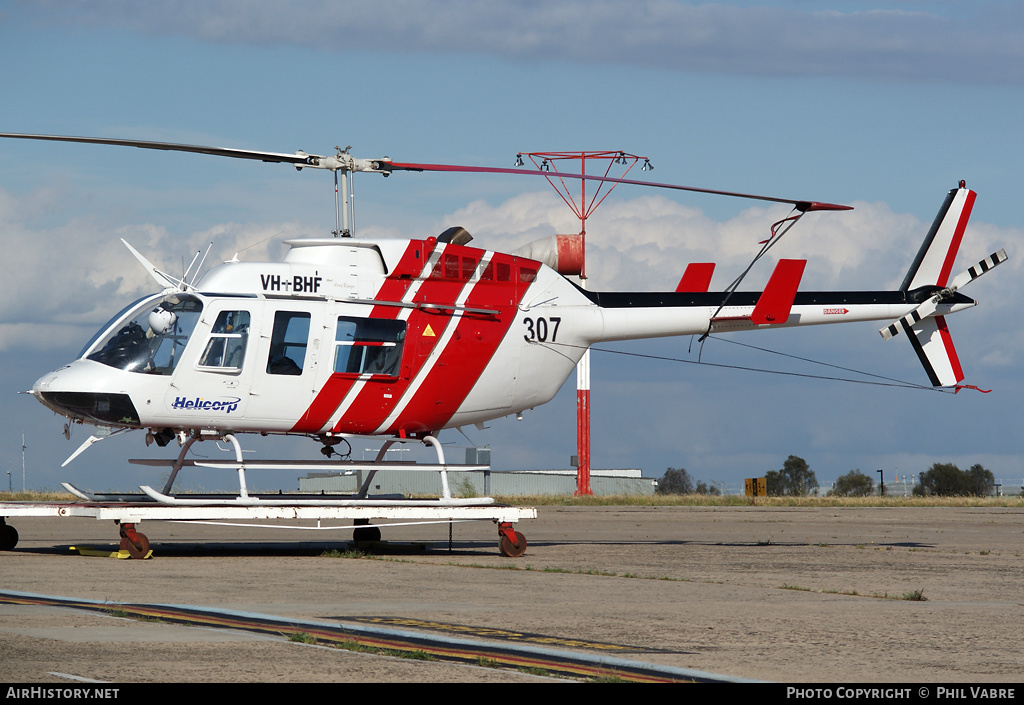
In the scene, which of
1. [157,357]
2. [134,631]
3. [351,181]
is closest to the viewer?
[134,631]

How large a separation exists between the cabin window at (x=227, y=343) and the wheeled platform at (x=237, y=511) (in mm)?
1933

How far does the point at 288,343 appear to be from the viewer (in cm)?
1630

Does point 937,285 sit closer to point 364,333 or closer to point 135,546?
point 364,333

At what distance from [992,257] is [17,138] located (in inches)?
648

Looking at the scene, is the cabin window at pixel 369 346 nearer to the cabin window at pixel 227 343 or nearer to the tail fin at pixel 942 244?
the cabin window at pixel 227 343

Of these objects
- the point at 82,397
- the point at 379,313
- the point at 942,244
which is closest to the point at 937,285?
the point at 942,244

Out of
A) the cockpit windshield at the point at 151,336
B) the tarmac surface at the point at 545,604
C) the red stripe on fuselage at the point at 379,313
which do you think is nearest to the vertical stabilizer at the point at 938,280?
the tarmac surface at the point at 545,604

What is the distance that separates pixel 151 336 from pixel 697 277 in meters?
9.50

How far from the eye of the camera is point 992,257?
20391 millimetres

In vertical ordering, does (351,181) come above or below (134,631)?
above

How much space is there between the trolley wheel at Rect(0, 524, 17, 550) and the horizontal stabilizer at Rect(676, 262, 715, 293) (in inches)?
454

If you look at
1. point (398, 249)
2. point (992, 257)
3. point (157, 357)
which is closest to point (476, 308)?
point (398, 249)

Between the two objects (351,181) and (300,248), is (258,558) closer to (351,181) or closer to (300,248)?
(300,248)
